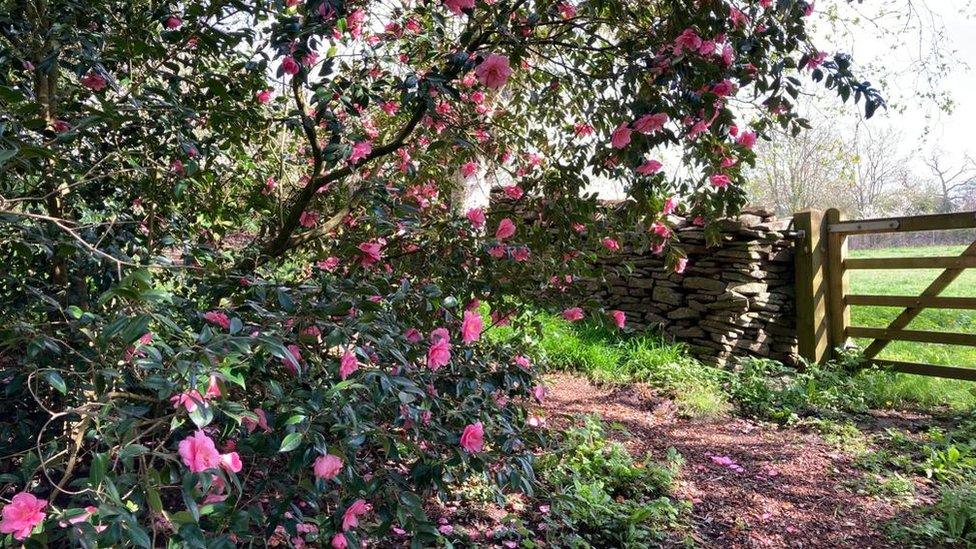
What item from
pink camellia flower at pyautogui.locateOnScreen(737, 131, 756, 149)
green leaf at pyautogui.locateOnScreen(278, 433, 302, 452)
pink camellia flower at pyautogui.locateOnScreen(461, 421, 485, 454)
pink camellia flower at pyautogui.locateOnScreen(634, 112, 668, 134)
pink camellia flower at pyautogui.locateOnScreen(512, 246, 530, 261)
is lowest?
pink camellia flower at pyautogui.locateOnScreen(461, 421, 485, 454)

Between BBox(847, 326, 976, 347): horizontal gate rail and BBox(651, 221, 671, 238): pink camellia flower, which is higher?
BBox(651, 221, 671, 238): pink camellia flower

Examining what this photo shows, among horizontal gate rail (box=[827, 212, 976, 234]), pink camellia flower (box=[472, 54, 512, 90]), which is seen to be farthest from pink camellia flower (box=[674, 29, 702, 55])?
horizontal gate rail (box=[827, 212, 976, 234])

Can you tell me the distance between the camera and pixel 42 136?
1611 millimetres

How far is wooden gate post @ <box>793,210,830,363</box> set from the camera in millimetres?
4867

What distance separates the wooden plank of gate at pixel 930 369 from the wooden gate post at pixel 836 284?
31cm

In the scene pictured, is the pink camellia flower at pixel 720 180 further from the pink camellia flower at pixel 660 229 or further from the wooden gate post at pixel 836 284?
the wooden gate post at pixel 836 284

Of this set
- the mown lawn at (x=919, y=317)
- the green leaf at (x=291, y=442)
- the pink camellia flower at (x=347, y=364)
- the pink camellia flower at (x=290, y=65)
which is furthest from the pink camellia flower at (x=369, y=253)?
the mown lawn at (x=919, y=317)

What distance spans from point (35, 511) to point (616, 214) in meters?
1.96

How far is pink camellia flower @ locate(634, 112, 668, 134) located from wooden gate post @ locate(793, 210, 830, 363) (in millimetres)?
3779

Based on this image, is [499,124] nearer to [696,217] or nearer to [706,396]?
[696,217]

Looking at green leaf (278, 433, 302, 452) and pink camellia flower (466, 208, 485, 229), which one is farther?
pink camellia flower (466, 208, 485, 229)

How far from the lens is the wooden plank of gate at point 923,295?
168 inches

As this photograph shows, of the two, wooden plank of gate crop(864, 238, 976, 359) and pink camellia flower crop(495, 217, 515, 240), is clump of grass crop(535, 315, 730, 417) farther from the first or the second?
pink camellia flower crop(495, 217, 515, 240)

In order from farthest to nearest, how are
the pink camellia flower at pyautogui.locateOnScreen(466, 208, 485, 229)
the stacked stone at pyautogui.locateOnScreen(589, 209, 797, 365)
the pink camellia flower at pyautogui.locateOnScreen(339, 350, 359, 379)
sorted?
the stacked stone at pyautogui.locateOnScreen(589, 209, 797, 365) → the pink camellia flower at pyautogui.locateOnScreen(466, 208, 485, 229) → the pink camellia flower at pyautogui.locateOnScreen(339, 350, 359, 379)
